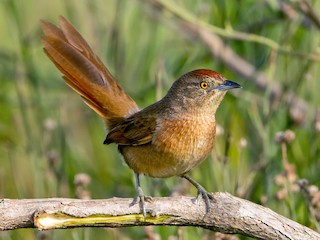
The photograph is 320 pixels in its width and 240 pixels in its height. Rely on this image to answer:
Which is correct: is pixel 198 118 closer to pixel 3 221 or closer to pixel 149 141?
pixel 149 141

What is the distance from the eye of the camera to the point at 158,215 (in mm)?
4246

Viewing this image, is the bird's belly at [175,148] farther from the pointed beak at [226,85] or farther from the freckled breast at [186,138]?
the pointed beak at [226,85]

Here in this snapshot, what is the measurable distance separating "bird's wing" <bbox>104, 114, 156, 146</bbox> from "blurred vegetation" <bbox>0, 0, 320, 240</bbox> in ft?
0.81

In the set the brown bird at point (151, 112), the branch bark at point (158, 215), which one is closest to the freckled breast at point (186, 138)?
the brown bird at point (151, 112)

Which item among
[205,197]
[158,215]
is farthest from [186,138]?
[158,215]

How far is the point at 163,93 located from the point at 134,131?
1241 mm

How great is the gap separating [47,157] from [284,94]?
1.60m

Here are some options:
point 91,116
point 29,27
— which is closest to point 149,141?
point 91,116

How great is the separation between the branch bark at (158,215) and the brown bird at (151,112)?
317 millimetres

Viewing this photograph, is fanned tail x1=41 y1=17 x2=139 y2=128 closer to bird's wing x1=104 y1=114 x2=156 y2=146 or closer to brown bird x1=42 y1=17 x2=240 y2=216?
brown bird x1=42 y1=17 x2=240 y2=216

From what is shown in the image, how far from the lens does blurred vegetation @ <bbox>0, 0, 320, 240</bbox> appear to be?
5.57 meters

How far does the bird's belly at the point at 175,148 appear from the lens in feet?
16.2

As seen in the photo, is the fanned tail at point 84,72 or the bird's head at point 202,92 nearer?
the bird's head at point 202,92

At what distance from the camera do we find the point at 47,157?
581cm
